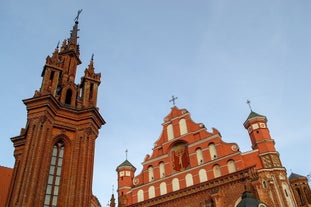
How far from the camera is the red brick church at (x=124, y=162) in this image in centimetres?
1603

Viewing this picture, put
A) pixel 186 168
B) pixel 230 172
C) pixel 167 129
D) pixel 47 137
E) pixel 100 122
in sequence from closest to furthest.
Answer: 1. pixel 47 137
2. pixel 100 122
3. pixel 230 172
4. pixel 186 168
5. pixel 167 129

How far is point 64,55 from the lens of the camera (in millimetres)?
23125

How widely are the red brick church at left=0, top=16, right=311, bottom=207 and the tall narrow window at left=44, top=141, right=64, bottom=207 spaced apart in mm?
46

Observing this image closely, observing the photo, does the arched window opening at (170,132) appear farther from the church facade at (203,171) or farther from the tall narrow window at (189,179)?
the tall narrow window at (189,179)

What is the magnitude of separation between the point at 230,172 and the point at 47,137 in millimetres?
13015

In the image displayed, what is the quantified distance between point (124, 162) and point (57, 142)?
47.4ft

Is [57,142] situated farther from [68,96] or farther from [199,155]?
[199,155]

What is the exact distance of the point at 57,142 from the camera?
17.6 meters

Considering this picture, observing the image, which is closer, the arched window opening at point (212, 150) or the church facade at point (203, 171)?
the church facade at point (203, 171)

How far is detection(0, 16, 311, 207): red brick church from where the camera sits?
1603cm

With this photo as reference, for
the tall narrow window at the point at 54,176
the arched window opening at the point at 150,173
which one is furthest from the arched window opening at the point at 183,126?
the tall narrow window at the point at 54,176

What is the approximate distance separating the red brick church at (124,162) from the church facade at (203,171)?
0.07 meters

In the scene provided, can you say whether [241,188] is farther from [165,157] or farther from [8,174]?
[8,174]

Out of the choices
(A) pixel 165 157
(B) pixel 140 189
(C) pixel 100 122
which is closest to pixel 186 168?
(A) pixel 165 157
